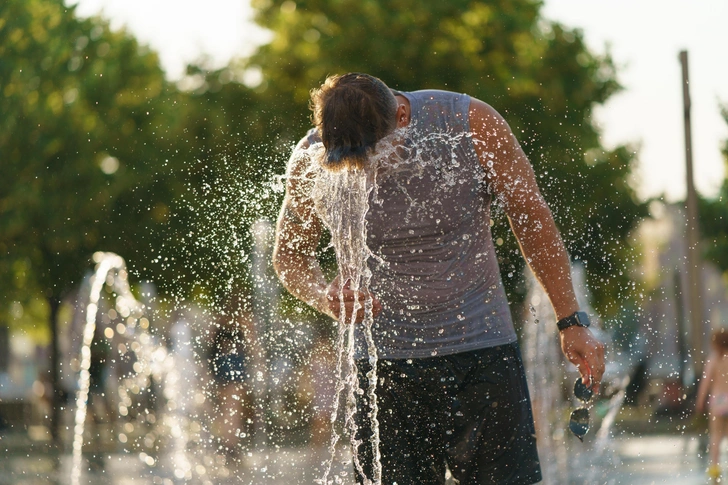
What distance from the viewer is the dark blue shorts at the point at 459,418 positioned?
127 inches

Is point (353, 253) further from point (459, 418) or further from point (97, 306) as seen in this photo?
point (97, 306)

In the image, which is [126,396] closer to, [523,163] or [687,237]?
[687,237]

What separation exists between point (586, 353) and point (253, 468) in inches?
310

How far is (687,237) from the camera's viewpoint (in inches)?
781

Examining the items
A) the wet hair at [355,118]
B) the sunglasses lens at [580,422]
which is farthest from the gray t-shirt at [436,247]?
the sunglasses lens at [580,422]

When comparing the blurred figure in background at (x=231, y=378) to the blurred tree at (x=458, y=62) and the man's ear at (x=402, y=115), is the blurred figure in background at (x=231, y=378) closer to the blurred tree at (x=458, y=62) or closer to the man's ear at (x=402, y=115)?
the blurred tree at (x=458, y=62)

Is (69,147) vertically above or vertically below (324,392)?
above

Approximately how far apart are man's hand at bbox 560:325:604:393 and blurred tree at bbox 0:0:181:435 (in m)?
20.4

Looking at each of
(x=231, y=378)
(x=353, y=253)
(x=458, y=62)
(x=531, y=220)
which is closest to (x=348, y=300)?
(x=353, y=253)

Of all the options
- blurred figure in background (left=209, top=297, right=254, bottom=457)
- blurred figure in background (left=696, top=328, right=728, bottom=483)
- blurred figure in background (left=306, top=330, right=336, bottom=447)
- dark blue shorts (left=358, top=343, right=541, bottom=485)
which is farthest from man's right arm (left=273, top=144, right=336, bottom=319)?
blurred figure in background (left=209, top=297, right=254, bottom=457)

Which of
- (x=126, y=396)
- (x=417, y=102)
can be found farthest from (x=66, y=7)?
(x=417, y=102)

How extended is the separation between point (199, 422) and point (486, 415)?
13704 millimetres

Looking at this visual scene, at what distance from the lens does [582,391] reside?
336 cm

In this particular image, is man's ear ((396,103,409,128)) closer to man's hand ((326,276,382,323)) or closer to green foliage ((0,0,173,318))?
man's hand ((326,276,382,323))
